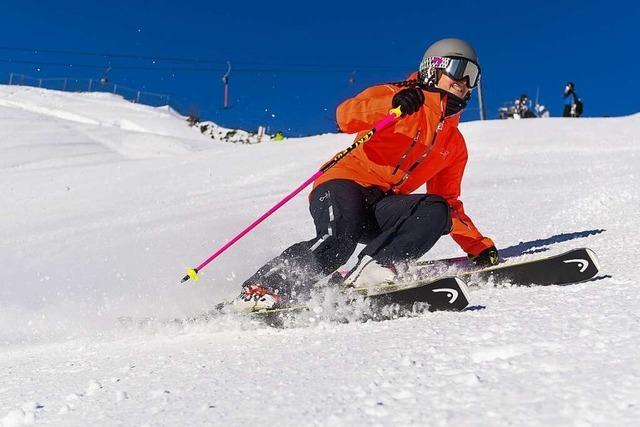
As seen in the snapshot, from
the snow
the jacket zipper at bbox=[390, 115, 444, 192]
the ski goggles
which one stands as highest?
the ski goggles

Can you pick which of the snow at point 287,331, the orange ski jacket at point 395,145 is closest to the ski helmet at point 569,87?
the snow at point 287,331

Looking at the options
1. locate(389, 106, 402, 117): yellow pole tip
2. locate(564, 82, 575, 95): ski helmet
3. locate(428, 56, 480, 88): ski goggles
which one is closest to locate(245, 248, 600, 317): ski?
locate(389, 106, 402, 117): yellow pole tip

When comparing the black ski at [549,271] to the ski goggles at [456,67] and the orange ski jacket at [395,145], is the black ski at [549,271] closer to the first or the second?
the orange ski jacket at [395,145]

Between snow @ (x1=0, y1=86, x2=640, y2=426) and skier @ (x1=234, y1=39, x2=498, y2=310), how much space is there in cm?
42

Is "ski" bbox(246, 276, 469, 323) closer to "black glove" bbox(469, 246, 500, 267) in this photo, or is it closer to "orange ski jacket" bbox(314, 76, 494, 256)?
"orange ski jacket" bbox(314, 76, 494, 256)

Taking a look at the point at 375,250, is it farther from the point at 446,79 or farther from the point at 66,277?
the point at 66,277

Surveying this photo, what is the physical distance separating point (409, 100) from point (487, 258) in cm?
109

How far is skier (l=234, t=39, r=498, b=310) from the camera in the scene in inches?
119

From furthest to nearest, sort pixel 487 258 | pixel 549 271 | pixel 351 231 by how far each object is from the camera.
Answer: pixel 487 258
pixel 351 231
pixel 549 271

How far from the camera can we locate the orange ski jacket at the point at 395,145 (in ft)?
10.7

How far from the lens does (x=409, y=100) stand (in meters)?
3.04

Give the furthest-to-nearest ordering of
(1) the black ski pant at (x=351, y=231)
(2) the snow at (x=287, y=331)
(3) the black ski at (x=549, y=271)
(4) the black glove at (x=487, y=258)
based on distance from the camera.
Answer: (4) the black glove at (x=487, y=258) < (1) the black ski pant at (x=351, y=231) < (3) the black ski at (x=549, y=271) < (2) the snow at (x=287, y=331)

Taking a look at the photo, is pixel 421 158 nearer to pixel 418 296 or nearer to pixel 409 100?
pixel 409 100

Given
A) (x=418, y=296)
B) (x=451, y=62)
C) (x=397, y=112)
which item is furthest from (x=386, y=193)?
(x=418, y=296)
